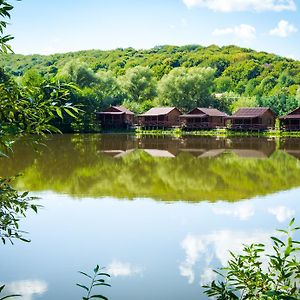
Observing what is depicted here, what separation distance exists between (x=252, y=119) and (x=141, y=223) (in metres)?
54.4

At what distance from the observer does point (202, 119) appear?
6638cm

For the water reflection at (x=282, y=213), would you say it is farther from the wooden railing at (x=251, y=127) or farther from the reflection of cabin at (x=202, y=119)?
the reflection of cabin at (x=202, y=119)

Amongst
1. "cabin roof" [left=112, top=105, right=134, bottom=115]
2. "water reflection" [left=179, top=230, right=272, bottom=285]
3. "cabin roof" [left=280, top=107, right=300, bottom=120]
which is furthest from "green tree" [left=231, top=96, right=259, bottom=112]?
"water reflection" [left=179, top=230, right=272, bottom=285]

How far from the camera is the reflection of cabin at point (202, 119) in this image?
215ft

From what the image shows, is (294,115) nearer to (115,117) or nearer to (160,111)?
(160,111)

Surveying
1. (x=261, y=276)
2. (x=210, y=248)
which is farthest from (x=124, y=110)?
(x=261, y=276)

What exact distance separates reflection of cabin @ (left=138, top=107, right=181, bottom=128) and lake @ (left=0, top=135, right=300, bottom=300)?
143 feet

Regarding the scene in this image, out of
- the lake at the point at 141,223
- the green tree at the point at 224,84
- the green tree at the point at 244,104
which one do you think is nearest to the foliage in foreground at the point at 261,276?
the lake at the point at 141,223

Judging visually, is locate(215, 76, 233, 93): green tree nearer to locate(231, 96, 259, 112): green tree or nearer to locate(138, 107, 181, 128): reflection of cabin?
locate(231, 96, 259, 112): green tree

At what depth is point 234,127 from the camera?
63750mm

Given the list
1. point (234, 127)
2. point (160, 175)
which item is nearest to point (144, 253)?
point (160, 175)

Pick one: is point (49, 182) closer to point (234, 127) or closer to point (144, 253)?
point (144, 253)

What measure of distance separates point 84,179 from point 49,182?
60.2 inches

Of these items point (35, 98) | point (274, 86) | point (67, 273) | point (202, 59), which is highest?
point (202, 59)
